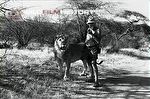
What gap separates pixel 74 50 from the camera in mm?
8344

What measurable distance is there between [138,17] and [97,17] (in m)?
1.63

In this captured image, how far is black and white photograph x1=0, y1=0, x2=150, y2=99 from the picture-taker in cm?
765

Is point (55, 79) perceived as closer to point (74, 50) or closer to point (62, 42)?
point (74, 50)

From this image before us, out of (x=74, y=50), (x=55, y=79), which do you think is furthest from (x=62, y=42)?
(x=55, y=79)

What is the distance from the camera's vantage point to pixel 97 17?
1182cm

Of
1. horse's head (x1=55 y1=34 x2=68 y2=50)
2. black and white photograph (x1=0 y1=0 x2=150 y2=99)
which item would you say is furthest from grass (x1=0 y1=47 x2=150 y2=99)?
horse's head (x1=55 y1=34 x2=68 y2=50)

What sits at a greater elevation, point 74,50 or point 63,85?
point 74,50

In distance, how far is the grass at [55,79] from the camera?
7289 millimetres

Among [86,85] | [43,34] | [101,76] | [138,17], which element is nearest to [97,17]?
[138,17]

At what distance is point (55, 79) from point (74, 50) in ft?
2.90

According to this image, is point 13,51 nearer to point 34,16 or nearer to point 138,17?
point 34,16

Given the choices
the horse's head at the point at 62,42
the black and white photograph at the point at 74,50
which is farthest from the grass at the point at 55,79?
the horse's head at the point at 62,42

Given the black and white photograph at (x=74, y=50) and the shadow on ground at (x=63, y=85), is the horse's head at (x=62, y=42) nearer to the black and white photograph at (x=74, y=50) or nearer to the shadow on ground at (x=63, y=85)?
the black and white photograph at (x=74, y=50)

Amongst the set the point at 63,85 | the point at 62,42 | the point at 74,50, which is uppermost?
the point at 62,42
